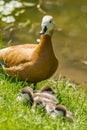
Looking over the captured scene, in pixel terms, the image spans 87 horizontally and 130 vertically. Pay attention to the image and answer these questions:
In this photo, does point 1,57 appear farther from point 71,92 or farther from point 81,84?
point 81,84

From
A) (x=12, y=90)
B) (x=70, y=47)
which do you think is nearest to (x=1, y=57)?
(x=12, y=90)

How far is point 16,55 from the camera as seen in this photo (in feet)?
25.1

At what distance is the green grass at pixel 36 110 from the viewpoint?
5.68m

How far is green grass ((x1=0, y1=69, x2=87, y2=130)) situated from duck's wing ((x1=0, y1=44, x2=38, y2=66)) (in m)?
0.24

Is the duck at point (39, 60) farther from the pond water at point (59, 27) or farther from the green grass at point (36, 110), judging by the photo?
the pond water at point (59, 27)

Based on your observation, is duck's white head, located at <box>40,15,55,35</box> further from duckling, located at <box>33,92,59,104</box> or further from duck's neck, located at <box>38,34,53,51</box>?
duckling, located at <box>33,92,59,104</box>

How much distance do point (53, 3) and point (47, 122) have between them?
7.75m

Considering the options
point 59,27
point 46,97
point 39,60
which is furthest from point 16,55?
point 59,27

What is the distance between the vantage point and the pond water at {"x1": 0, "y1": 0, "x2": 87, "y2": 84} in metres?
10.5

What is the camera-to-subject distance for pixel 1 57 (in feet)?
25.9

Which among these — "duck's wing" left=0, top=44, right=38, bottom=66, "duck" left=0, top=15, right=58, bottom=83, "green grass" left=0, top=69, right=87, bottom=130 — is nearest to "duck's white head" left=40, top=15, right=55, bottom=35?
"duck" left=0, top=15, right=58, bottom=83

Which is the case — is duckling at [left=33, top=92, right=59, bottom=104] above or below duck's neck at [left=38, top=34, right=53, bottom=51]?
below

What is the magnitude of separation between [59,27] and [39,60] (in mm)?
4854

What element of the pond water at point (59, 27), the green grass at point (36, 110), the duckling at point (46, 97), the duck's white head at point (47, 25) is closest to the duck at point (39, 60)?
the duck's white head at point (47, 25)
